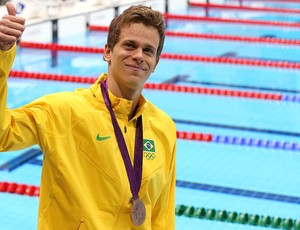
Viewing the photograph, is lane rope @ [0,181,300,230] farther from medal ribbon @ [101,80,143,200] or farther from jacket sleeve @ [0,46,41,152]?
jacket sleeve @ [0,46,41,152]

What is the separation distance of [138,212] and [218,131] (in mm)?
4545

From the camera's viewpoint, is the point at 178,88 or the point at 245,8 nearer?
the point at 178,88

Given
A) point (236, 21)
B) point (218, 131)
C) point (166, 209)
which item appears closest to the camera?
point (166, 209)

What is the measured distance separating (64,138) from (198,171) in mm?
3665

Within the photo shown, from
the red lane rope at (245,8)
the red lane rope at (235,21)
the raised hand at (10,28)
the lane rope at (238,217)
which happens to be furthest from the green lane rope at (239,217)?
the red lane rope at (245,8)

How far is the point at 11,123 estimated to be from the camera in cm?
185

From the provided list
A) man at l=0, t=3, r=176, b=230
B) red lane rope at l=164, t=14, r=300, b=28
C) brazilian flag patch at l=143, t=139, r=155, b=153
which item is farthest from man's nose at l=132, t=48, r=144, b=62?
red lane rope at l=164, t=14, r=300, b=28

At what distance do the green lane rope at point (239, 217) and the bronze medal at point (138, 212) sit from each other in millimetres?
2343

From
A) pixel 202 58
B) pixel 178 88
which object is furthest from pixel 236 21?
pixel 178 88

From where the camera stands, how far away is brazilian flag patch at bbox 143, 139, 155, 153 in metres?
2.07

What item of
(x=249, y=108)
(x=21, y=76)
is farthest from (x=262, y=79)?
(x=21, y=76)

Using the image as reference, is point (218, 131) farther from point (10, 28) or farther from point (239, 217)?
point (10, 28)

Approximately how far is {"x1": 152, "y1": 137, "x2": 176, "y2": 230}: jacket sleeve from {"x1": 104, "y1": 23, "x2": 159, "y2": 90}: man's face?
315 millimetres

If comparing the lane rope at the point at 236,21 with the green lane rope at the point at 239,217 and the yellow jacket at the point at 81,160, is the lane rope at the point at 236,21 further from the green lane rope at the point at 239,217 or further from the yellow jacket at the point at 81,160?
the yellow jacket at the point at 81,160
